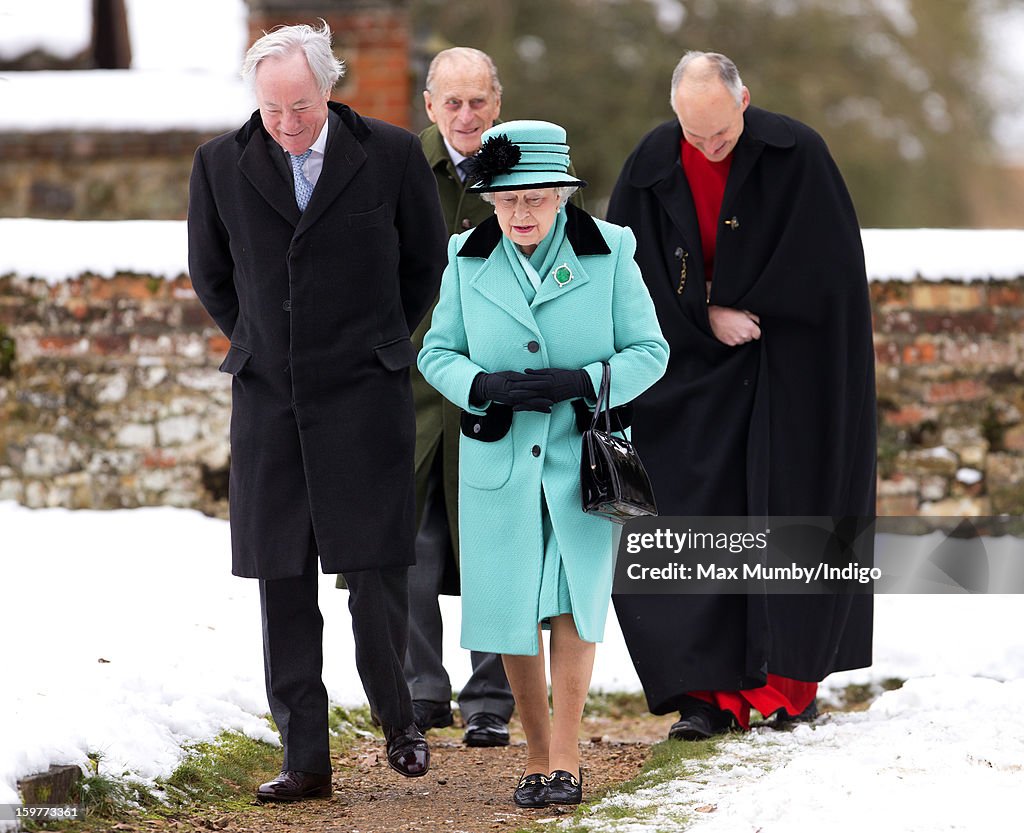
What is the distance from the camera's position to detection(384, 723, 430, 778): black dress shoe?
4.50 meters

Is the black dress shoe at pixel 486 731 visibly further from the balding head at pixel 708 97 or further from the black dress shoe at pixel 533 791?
the balding head at pixel 708 97

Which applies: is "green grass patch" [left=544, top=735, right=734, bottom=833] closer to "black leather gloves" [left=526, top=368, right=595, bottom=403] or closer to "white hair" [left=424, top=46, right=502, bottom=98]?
"black leather gloves" [left=526, top=368, right=595, bottom=403]

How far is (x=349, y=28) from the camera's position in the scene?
10.1 metres

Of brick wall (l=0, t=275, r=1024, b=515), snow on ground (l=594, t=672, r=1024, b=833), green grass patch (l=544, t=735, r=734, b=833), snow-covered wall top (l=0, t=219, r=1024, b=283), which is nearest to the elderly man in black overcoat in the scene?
green grass patch (l=544, t=735, r=734, b=833)

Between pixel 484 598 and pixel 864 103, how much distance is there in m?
16.2

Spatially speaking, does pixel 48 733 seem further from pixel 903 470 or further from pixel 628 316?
pixel 903 470

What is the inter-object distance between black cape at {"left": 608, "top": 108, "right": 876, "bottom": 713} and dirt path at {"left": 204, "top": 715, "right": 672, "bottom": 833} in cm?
39

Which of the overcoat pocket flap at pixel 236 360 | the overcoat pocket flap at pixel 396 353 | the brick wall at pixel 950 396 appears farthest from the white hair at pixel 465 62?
the brick wall at pixel 950 396

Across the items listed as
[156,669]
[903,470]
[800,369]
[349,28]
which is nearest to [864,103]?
[349,28]

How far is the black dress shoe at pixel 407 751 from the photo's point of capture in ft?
14.8

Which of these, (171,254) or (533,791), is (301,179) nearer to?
(533,791)

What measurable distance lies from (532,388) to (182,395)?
396 cm

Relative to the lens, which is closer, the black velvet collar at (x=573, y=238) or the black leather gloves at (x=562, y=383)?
the black leather gloves at (x=562, y=383)

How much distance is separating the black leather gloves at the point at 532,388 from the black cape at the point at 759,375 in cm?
124
